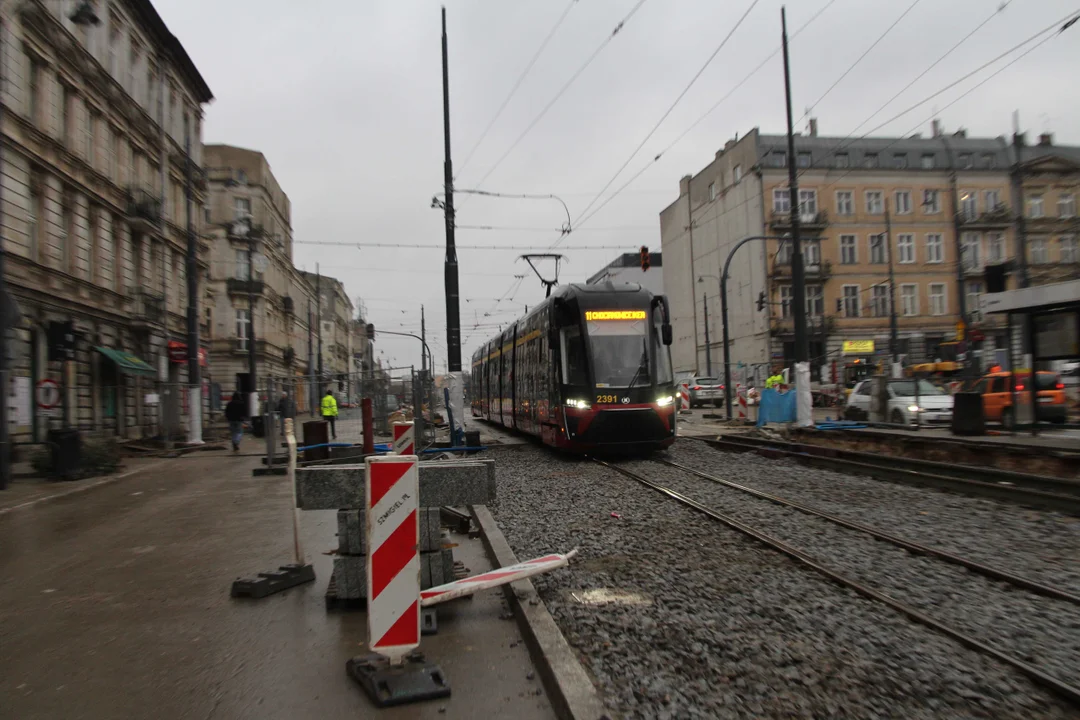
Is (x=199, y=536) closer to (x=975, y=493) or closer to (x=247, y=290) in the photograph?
(x=975, y=493)

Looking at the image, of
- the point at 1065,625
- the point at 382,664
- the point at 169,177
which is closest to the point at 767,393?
the point at 1065,625

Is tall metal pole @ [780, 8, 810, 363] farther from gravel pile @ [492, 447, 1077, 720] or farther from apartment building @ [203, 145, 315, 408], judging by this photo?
apartment building @ [203, 145, 315, 408]

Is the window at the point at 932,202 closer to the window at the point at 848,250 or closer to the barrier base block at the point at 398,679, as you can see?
the window at the point at 848,250

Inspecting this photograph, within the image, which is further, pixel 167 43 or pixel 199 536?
pixel 167 43

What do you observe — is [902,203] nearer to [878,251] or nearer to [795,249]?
[878,251]

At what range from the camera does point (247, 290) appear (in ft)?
162

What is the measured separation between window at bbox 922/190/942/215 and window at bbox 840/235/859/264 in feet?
17.3

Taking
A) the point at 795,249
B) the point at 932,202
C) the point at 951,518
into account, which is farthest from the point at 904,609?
the point at 932,202

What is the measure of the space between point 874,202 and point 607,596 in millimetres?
50912

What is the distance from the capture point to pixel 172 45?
29.3m

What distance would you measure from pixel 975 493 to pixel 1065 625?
546 centimetres

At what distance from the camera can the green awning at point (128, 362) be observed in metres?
22.7

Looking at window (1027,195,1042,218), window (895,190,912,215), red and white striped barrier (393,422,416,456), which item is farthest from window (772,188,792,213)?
red and white striped barrier (393,422,416,456)

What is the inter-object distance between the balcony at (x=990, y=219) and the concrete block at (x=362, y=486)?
53474 mm
